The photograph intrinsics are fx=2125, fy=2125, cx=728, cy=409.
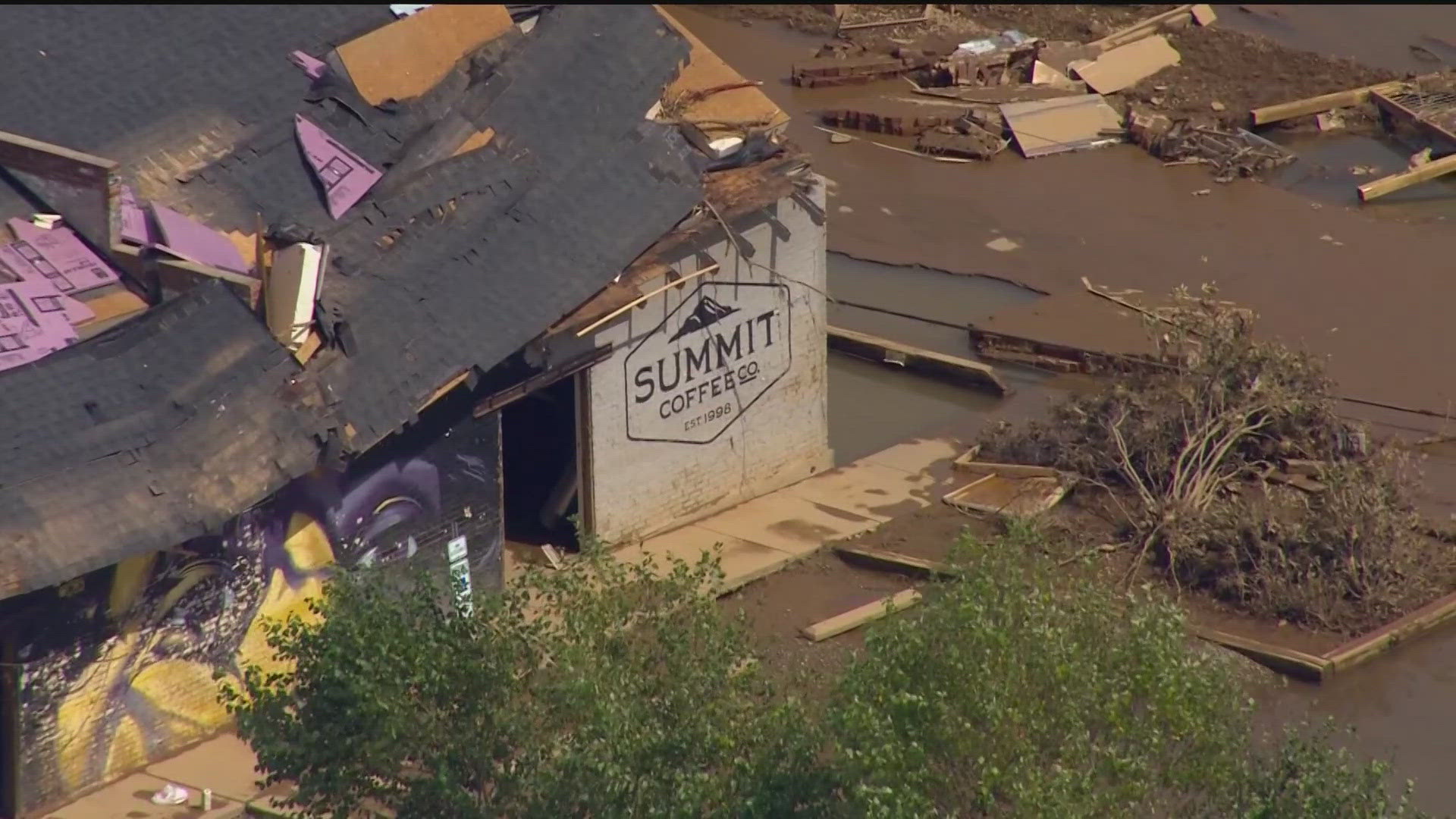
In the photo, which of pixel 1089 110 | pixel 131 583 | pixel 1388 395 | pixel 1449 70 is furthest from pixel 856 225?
pixel 131 583

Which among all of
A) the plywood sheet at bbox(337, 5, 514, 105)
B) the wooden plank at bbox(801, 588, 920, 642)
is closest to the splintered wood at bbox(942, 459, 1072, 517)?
the wooden plank at bbox(801, 588, 920, 642)

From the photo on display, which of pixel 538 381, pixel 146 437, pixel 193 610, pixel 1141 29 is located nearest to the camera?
pixel 146 437

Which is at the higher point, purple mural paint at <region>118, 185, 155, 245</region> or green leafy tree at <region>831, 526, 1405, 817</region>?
purple mural paint at <region>118, 185, 155, 245</region>

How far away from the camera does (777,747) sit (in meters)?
9.95

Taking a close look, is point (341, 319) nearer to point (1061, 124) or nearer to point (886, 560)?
point (886, 560)

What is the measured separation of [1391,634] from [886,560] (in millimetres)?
3868

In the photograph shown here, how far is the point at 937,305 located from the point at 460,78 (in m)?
7.18

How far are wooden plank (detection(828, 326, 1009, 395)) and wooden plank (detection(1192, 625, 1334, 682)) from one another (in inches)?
197

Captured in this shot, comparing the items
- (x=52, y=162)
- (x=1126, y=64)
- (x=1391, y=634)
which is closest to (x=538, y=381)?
(x=52, y=162)

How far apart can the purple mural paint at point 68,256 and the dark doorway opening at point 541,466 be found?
3.81 metres

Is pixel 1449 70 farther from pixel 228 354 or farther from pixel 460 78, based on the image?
pixel 228 354

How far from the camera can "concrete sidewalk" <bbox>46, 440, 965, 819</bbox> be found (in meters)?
13.9

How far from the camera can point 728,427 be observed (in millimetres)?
17688

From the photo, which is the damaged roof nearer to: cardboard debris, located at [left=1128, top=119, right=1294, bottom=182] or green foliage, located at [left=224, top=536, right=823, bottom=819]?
green foliage, located at [left=224, top=536, right=823, bottom=819]
